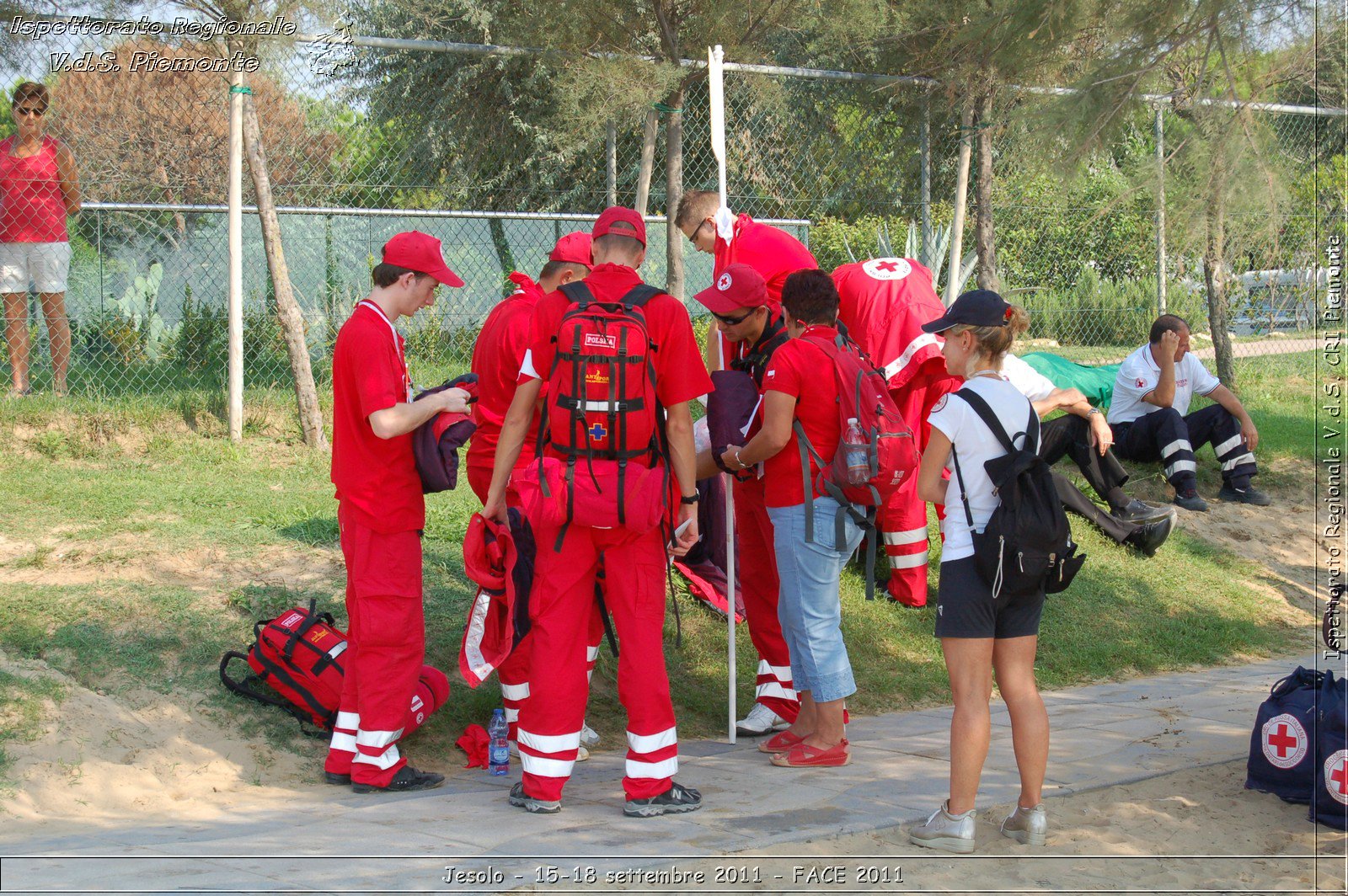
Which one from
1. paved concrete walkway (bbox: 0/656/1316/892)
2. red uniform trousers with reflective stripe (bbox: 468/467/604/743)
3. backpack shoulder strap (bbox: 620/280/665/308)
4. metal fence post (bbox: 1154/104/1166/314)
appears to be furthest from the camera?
metal fence post (bbox: 1154/104/1166/314)

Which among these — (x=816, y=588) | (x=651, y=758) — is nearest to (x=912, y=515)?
(x=816, y=588)

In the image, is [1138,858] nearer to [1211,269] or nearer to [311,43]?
[311,43]

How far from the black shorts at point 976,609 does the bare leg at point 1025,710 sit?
0.06m

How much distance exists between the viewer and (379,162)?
917 centimetres

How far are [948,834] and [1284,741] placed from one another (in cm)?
151

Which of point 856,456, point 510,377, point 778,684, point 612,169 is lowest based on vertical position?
point 778,684

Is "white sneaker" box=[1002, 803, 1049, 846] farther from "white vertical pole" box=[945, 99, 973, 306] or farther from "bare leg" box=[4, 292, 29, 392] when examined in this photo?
"bare leg" box=[4, 292, 29, 392]

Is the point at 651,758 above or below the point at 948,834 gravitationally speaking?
above

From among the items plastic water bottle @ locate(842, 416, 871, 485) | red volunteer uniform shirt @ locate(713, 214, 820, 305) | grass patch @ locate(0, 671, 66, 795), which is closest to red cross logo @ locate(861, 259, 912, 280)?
red volunteer uniform shirt @ locate(713, 214, 820, 305)

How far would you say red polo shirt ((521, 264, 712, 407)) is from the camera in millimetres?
4586

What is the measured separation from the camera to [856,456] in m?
4.93

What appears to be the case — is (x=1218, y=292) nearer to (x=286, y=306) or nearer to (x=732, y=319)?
(x=732, y=319)

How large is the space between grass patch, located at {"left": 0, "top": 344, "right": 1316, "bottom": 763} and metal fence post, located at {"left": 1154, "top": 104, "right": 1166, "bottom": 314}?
220cm

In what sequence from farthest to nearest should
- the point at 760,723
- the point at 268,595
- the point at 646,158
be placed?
the point at 646,158 → the point at 268,595 → the point at 760,723
